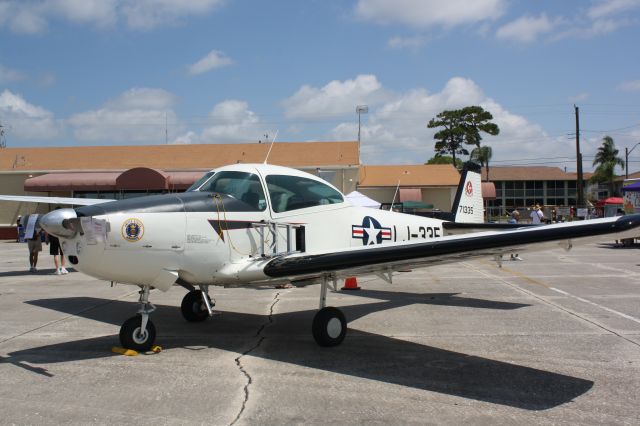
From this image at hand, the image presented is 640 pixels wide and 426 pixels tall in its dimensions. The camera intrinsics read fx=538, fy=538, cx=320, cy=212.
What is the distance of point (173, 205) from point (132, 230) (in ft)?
1.82

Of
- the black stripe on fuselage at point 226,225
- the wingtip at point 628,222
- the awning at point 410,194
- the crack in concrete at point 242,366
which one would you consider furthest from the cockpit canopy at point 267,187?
the awning at point 410,194

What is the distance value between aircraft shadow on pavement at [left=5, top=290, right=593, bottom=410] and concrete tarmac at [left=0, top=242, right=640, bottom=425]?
0.02 meters

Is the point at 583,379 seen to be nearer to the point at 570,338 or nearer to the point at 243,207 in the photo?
the point at 570,338

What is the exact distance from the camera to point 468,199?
11281 mm

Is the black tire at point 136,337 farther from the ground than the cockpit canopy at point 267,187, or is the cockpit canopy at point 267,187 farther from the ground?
the cockpit canopy at point 267,187

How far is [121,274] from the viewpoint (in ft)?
19.1

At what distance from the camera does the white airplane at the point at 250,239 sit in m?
5.43

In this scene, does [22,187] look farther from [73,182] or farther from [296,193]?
[296,193]

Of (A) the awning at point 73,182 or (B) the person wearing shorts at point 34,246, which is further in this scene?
(A) the awning at point 73,182

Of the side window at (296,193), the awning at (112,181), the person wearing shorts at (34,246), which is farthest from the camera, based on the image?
the awning at (112,181)

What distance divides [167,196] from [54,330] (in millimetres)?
A: 3110

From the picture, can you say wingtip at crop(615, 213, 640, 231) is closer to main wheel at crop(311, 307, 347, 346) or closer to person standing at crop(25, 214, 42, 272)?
main wheel at crop(311, 307, 347, 346)

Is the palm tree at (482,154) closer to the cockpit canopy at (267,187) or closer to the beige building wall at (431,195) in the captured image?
the beige building wall at (431,195)

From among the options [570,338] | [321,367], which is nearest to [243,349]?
[321,367]
